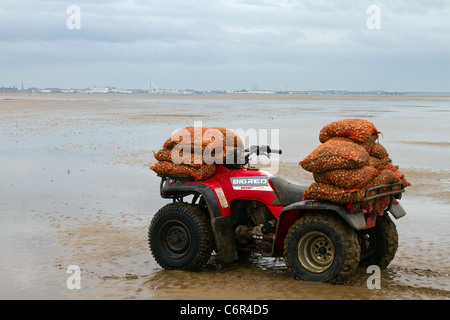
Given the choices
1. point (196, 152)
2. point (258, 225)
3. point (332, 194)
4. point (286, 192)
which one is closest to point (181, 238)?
point (258, 225)

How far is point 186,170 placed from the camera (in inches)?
310

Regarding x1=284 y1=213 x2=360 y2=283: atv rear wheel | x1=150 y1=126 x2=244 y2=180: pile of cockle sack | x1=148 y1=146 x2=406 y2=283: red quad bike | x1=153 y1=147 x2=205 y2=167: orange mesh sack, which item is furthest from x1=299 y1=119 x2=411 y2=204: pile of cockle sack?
→ x1=153 y1=147 x2=205 y2=167: orange mesh sack

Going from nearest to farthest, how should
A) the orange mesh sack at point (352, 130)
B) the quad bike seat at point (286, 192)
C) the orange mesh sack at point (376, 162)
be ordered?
the orange mesh sack at point (352, 130) < the orange mesh sack at point (376, 162) < the quad bike seat at point (286, 192)

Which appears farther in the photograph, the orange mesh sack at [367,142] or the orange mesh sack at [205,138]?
the orange mesh sack at [205,138]

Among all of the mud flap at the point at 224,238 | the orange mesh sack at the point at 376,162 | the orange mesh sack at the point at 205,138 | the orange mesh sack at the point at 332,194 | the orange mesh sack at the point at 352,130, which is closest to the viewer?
the orange mesh sack at the point at 332,194

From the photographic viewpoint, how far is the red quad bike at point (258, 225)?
7082 mm

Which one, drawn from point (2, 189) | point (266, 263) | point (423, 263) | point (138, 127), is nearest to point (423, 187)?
point (423, 263)

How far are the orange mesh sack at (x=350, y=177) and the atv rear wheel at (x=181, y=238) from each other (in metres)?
1.74

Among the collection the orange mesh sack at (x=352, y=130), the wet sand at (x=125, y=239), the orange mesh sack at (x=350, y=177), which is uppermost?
the orange mesh sack at (x=352, y=130)

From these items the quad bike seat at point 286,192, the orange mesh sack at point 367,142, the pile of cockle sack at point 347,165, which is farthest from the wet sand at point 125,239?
the orange mesh sack at point 367,142

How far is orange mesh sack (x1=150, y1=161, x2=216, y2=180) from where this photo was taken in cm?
781

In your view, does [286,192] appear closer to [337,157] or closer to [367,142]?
[337,157]

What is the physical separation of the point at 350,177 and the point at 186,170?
2154mm

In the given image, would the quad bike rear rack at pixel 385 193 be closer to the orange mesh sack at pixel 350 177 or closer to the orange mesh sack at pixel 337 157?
the orange mesh sack at pixel 350 177
